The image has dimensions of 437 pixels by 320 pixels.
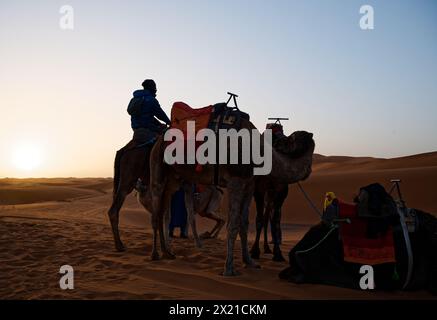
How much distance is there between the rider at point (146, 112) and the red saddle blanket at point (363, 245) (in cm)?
408

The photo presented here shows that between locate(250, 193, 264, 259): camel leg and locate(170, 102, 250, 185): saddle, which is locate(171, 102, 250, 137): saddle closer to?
locate(170, 102, 250, 185): saddle

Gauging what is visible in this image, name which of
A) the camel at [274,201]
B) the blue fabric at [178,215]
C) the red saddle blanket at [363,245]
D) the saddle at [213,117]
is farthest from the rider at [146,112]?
the red saddle blanket at [363,245]

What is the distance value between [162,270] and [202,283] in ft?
3.08

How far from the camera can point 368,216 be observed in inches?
190

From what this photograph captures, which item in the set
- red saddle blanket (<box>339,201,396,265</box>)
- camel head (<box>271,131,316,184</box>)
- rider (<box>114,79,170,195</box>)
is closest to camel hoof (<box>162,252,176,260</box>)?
rider (<box>114,79,170,195</box>)

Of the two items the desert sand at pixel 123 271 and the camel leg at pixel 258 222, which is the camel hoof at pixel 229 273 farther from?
the camel leg at pixel 258 222

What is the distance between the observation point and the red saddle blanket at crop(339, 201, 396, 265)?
15.4ft

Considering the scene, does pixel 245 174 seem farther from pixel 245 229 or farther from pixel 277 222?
pixel 277 222

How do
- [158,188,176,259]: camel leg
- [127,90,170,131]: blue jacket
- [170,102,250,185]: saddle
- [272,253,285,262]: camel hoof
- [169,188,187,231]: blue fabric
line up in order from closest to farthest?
[170,102,250,185]: saddle
[272,253,285,262]: camel hoof
[158,188,176,259]: camel leg
[127,90,170,131]: blue jacket
[169,188,187,231]: blue fabric

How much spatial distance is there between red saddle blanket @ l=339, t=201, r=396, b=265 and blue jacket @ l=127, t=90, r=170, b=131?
408 cm

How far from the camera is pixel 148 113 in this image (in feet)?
25.7

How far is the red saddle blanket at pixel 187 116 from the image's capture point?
611 centimetres
